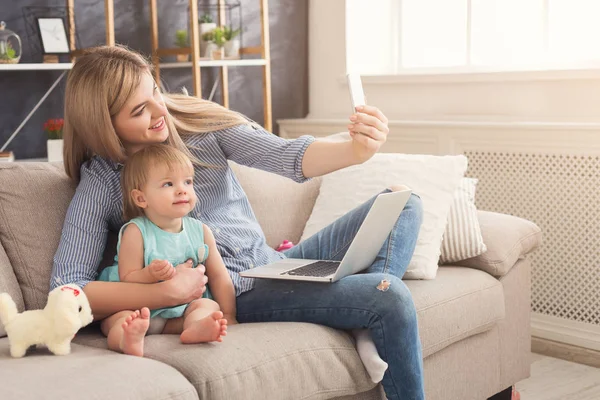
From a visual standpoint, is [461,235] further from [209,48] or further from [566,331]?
[209,48]

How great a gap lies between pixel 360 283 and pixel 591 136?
4.91ft

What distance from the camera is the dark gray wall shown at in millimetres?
3377

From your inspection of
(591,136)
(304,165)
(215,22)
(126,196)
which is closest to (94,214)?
(126,196)

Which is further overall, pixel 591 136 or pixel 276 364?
pixel 591 136

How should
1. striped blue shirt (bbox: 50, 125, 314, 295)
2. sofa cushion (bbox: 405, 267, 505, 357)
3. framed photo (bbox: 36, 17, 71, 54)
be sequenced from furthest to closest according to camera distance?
1. framed photo (bbox: 36, 17, 71, 54)
2. sofa cushion (bbox: 405, 267, 505, 357)
3. striped blue shirt (bbox: 50, 125, 314, 295)

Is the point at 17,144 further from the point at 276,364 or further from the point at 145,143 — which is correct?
the point at 276,364

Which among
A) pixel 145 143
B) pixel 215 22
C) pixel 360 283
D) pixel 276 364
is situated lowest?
pixel 276 364

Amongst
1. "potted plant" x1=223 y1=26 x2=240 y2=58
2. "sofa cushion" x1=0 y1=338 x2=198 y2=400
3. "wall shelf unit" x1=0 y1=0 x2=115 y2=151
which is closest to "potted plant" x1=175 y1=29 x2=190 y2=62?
"potted plant" x1=223 y1=26 x2=240 y2=58

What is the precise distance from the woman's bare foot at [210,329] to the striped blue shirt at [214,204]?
0.29m

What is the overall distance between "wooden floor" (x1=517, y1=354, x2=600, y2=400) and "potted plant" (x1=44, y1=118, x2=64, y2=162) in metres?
1.90

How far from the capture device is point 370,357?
6.09 ft

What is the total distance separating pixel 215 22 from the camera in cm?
401

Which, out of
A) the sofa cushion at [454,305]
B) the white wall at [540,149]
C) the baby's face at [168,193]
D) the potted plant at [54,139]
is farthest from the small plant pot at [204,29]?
the baby's face at [168,193]

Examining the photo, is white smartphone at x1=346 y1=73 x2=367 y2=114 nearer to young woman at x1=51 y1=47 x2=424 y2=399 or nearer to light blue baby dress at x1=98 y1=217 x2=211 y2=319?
young woman at x1=51 y1=47 x2=424 y2=399
